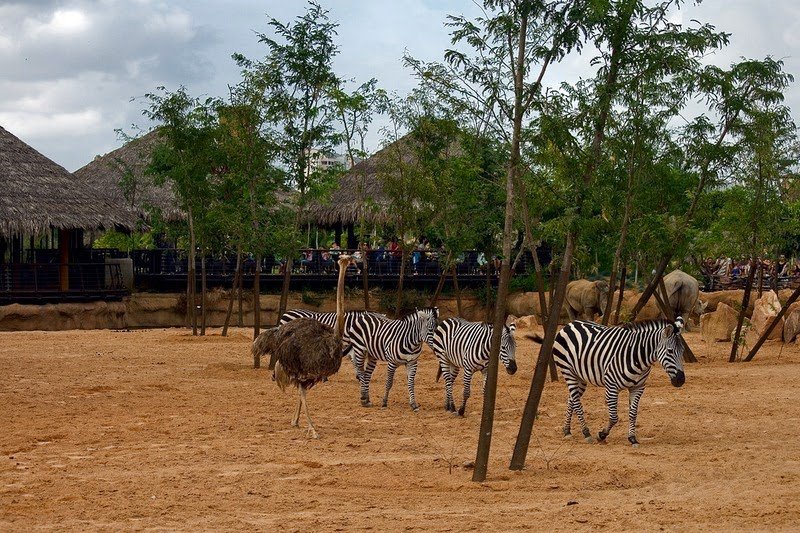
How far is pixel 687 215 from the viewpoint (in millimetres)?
20562

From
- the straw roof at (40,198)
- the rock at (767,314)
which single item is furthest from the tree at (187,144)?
the rock at (767,314)

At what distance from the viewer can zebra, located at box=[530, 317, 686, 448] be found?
1275cm

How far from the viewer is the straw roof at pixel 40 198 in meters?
31.9

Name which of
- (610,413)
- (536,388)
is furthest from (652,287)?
(536,388)

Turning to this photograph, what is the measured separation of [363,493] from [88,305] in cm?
→ 2473

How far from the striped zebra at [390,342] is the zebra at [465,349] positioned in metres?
0.25

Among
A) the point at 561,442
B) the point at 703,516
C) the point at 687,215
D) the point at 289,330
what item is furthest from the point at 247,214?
the point at 703,516

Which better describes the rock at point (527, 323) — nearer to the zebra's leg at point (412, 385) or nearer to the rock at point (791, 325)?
the rock at point (791, 325)

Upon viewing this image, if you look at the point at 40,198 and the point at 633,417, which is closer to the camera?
the point at 633,417

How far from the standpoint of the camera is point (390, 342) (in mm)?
16000

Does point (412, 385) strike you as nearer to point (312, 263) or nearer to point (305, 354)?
point (305, 354)

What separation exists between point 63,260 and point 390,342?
2081cm

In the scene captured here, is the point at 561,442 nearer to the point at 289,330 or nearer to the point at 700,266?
the point at 289,330

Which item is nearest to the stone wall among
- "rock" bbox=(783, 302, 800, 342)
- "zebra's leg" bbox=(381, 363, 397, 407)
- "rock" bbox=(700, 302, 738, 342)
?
"rock" bbox=(700, 302, 738, 342)
